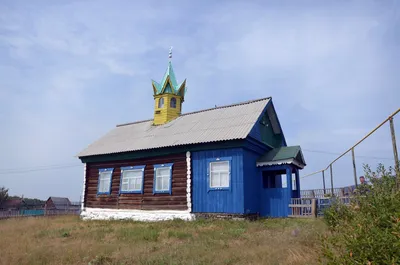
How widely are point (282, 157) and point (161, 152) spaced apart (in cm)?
675

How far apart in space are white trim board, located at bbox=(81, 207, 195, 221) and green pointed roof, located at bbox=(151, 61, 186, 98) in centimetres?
918

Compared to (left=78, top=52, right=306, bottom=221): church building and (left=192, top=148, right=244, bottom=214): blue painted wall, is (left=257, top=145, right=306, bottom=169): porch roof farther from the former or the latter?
(left=192, top=148, right=244, bottom=214): blue painted wall

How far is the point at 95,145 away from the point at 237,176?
487 inches

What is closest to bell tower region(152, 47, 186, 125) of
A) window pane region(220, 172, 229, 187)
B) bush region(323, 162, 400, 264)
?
window pane region(220, 172, 229, 187)

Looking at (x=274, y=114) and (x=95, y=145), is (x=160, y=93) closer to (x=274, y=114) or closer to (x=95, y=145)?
(x=95, y=145)

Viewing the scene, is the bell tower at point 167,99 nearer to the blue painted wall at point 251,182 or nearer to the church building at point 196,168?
the church building at point 196,168

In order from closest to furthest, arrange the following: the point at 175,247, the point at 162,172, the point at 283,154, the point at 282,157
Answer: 1. the point at 175,247
2. the point at 282,157
3. the point at 283,154
4. the point at 162,172

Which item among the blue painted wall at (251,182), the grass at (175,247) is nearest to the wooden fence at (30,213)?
the grass at (175,247)

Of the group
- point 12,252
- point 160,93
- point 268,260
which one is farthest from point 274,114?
point 12,252

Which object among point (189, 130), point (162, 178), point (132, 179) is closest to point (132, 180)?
point (132, 179)

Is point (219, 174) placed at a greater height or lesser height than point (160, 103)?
lesser

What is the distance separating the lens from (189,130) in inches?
719

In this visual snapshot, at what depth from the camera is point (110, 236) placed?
1205 cm

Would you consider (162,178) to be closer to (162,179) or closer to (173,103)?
(162,179)
